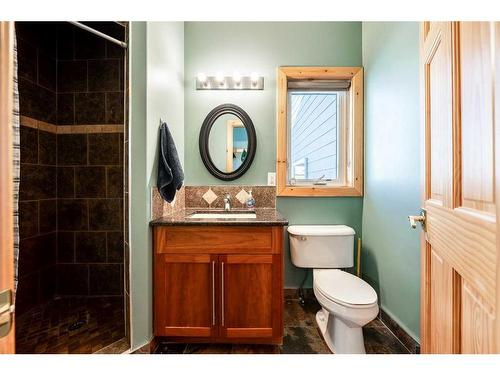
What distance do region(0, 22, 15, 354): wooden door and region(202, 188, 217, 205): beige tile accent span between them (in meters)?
1.68

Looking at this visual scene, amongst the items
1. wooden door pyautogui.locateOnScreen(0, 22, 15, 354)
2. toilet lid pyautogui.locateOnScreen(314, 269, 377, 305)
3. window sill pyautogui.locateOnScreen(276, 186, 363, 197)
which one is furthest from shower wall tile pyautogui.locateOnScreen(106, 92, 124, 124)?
toilet lid pyautogui.locateOnScreen(314, 269, 377, 305)

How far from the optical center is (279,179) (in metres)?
2.12

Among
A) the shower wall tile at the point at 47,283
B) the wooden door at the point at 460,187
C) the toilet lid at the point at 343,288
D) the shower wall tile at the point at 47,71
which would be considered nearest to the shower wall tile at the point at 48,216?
the shower wall tile at the point at 47,283

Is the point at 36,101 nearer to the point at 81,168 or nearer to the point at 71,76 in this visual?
the point at 71,76

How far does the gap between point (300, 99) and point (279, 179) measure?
0.83 meters

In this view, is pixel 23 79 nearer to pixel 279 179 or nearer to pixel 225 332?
pixel 279 179

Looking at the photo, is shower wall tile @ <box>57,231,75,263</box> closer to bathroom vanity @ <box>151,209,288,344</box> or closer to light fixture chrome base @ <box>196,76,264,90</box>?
bathroom vanity @ <box>151,209,288,344</box>

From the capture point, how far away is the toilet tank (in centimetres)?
189

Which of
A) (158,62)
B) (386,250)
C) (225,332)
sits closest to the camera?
(225,332)

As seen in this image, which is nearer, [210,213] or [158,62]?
[158,62]

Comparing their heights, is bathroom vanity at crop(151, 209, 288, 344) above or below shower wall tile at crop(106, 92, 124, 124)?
below

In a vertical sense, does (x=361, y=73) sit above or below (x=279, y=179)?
above
